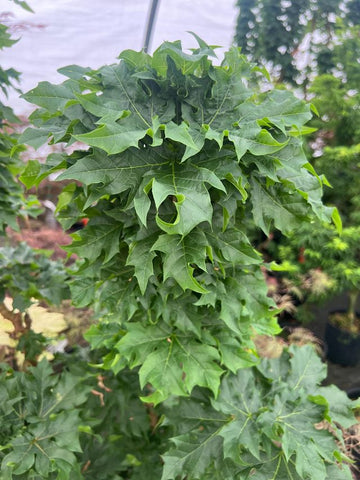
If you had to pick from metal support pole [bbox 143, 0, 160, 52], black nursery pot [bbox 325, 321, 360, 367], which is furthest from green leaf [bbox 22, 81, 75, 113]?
black nursery pot [bbox 325, 321, 360, 367]

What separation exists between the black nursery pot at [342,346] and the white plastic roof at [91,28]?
1976 mm

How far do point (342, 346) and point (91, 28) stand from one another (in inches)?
102

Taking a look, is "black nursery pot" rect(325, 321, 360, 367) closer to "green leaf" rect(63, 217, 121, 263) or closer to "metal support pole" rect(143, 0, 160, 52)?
"green leaf" rect(63, 217, 121, 263)

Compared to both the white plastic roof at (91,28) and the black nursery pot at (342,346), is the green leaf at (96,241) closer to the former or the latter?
the white plastic roof at (91,28)

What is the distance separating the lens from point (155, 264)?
77 cm

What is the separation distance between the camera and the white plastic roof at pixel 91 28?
2.39 metres

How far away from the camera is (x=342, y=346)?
8.32 ft

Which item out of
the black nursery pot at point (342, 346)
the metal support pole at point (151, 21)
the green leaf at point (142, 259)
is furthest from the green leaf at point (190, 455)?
the metal support pole at point (151, 21)

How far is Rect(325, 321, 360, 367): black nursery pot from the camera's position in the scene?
2510 mm

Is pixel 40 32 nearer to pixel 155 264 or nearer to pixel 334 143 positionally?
pixel 334 143

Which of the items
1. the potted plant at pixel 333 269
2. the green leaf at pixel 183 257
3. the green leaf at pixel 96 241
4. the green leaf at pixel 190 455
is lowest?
the potted plant at pixel 333 269

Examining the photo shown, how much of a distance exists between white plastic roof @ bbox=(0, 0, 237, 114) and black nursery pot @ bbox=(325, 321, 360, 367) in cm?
198

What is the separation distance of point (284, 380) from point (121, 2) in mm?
2399

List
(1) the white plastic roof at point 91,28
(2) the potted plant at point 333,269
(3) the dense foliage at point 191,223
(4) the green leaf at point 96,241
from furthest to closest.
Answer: (1) the white plastic roof at point 91,28 → (2) the potted plant at point 333,269 → (4) the green leaf at point 96,241 → (3) the dense foliage at point 191,223
